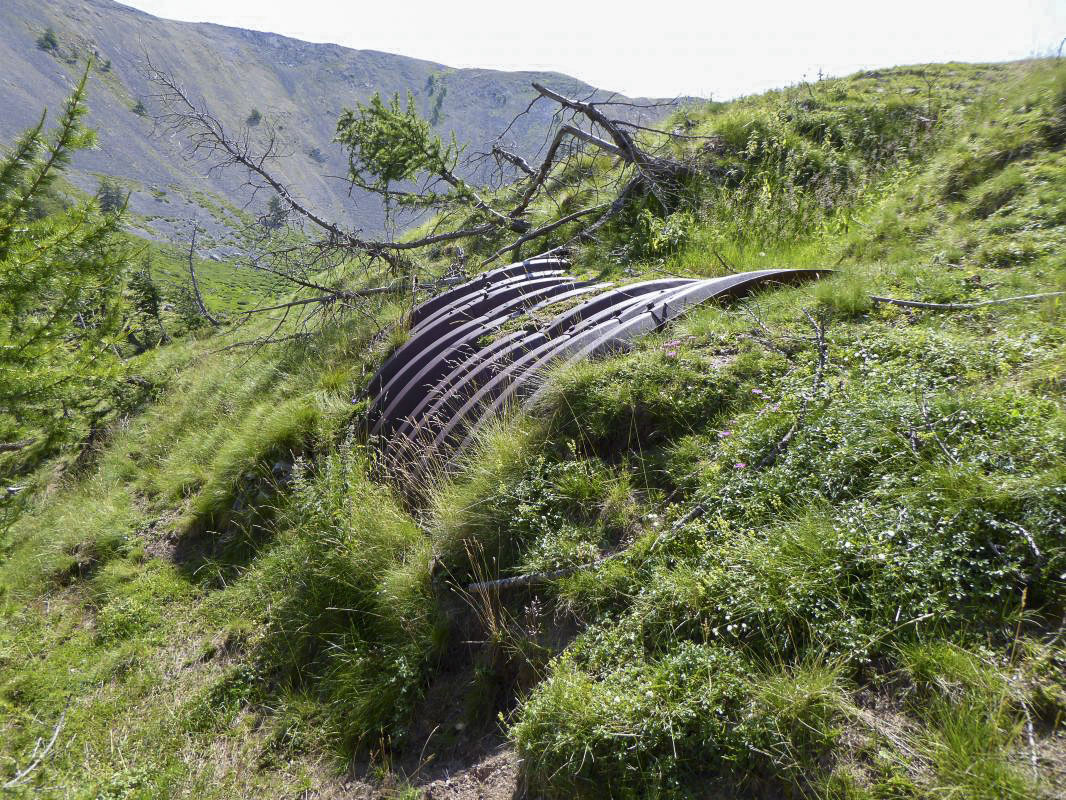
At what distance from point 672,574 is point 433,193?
10.4 meters

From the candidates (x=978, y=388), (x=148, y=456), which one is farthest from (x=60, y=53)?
(x=978, y=388)

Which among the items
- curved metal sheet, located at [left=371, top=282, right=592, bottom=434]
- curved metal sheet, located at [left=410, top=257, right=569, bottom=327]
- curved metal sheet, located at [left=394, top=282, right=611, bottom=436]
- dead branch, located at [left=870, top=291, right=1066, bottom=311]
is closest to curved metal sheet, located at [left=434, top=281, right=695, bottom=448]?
curved metal sheet, located at [left=394, top=282, right=611, bottom=436]

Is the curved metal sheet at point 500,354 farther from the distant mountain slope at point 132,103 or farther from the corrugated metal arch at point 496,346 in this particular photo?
the distant mountain slope at point 132,103

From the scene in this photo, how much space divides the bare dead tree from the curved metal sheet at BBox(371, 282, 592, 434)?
1.84 meters

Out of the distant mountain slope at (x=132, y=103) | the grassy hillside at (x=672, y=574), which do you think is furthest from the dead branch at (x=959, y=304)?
the distant mountain slope at (x=132, y=103)

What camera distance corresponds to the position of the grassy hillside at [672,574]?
1.95 meters

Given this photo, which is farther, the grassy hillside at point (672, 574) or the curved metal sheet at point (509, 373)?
the curved metal sheet at point (509, 373)

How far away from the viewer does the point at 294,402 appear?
6.30m

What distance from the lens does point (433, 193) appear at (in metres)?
11.3

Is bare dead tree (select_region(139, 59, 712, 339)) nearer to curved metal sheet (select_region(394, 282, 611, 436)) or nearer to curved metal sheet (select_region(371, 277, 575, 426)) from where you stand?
curved metal sheet (select_region(371, 277, 575, 426))

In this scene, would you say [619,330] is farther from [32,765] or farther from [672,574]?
[32,765]

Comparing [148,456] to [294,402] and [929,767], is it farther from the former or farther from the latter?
[929,767]

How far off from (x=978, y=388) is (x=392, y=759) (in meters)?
3.57

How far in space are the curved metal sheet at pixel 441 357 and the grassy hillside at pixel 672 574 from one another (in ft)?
1.74
